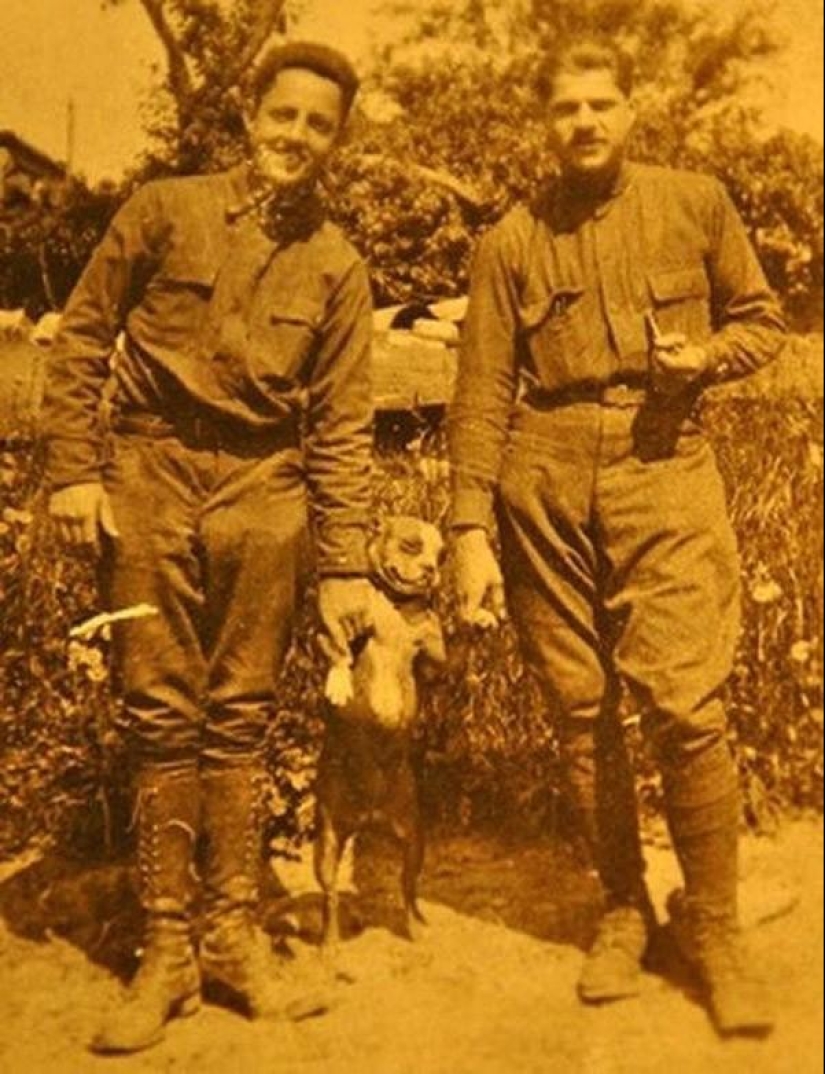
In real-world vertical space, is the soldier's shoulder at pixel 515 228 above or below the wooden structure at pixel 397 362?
above

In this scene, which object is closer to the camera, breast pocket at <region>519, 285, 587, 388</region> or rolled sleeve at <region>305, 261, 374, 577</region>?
breast pocket at <region>519, 285, 587, 388</region>

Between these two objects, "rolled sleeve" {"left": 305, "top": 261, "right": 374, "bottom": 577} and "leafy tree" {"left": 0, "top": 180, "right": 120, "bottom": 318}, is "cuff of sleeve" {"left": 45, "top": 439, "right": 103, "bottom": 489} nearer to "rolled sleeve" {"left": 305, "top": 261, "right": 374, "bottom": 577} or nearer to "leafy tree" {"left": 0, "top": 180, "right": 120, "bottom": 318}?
"rolled sleeve" {"left": 305, "top": 261, "right": 374, "bottom": 577}

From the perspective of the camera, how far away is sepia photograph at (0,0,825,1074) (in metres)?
2.13

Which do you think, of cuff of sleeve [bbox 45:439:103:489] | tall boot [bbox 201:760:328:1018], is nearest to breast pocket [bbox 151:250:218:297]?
cuff of sleeve [bbox 45:439:103:489]

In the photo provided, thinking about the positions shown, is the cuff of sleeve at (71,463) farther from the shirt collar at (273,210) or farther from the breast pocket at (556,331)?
the breast pocket at (556,331)

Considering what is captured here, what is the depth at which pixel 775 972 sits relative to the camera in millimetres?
2125

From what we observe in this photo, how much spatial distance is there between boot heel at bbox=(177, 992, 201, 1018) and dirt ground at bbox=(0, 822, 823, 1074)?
0.02 meters

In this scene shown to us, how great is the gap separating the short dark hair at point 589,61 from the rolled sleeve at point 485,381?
0.23 meters

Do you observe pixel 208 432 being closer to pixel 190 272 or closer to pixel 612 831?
pixel 190 272

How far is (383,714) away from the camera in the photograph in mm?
2328

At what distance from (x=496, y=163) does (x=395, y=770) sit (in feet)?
3.32

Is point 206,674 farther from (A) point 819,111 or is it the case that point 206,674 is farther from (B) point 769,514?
(A) point 819,111

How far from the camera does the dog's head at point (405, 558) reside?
2326 millimetres

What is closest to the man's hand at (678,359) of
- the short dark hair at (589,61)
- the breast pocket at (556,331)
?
the breast pocket at (556,331)
